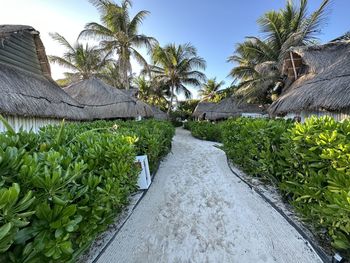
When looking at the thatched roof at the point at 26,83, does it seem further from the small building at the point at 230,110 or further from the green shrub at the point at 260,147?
the small building at the point at 230,110

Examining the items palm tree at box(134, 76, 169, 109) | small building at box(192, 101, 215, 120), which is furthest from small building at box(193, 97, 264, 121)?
palm tree at box(134, 76, 169, 109)

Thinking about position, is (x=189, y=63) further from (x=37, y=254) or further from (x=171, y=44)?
(x=37, y=254)

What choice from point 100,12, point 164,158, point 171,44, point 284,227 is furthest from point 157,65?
point 284,227

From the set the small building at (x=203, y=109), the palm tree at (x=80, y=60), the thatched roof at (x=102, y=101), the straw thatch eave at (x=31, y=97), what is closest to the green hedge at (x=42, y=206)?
the straw thatch eave at (x=31, y=97)

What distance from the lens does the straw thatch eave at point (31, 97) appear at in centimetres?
702

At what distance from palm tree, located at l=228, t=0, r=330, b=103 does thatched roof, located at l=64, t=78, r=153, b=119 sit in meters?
8.63

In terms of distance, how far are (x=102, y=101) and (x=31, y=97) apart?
6.05 m

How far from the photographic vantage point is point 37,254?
4.96ft

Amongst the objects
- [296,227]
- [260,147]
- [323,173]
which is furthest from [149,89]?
[323,173]

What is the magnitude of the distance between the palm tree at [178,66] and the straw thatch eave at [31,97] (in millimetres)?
15813

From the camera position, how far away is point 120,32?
1798 cm

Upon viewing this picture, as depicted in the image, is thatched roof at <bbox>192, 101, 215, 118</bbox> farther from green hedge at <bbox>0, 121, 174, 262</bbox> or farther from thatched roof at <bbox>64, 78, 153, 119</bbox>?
green hedge at <bbox>0, 121, 174, 262</bbox>

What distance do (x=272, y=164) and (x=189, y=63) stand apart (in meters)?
24.0

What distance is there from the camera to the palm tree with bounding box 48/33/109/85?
800 inches
